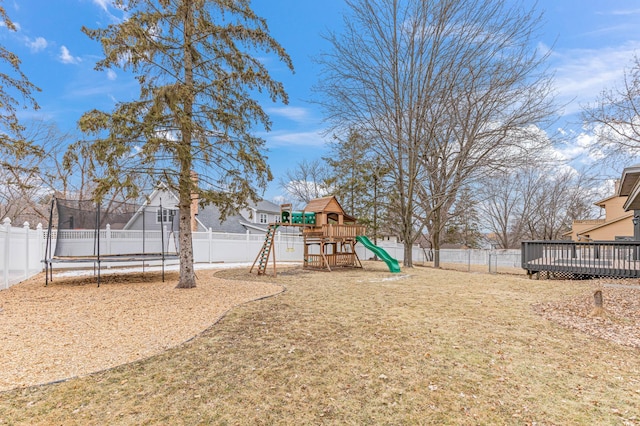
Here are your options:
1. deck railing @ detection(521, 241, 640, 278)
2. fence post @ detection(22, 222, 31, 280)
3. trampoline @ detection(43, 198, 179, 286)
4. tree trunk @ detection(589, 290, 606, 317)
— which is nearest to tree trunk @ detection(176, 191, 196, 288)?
trampoline @ detection(43, 198, 179, 286)

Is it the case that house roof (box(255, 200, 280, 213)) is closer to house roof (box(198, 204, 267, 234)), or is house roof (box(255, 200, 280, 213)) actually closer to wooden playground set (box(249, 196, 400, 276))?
house roof (box(198, 204, 267, 234))

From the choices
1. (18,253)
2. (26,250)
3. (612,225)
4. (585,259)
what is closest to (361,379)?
(18,253)

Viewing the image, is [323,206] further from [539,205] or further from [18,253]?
[539,205]

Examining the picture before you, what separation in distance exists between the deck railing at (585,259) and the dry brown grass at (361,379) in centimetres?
848

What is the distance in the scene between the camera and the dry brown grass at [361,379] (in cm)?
279

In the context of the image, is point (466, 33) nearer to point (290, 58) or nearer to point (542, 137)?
point (542, 137)

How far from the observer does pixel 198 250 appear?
16.1 m

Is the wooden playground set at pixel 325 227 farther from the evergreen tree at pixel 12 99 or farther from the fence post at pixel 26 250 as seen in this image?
the evergreen tree at pixel 12 99

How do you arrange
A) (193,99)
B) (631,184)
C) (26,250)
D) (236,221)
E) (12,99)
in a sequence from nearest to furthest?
1. (193,99)
2. (12,99)
3. (26,250)
4. (631,184)
5. (236,221)

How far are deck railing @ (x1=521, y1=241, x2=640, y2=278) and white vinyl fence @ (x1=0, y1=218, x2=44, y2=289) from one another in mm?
16370

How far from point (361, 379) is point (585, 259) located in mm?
12702

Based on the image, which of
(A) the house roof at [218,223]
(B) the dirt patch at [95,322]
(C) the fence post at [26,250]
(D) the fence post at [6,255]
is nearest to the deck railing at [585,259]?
(B) the dirt patch at [95,322]

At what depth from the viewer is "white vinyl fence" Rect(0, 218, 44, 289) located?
7.88 metres

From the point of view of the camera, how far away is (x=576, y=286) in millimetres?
9461
